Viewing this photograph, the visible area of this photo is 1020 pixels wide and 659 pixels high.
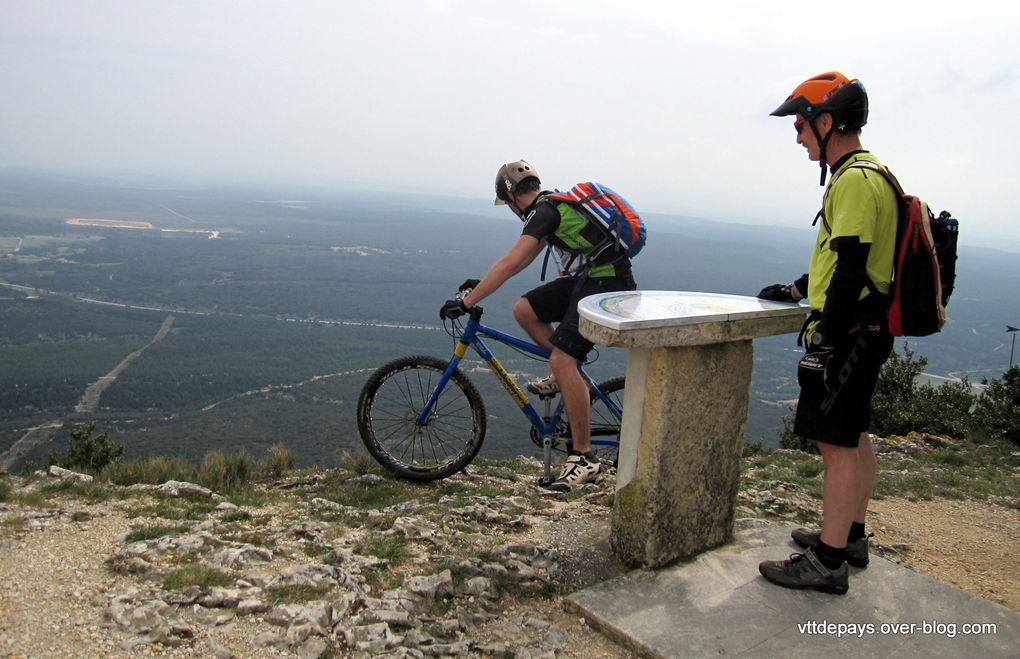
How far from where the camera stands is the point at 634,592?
12.4ft

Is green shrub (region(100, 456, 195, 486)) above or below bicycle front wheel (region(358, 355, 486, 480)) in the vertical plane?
below

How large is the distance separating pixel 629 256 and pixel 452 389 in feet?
5.46

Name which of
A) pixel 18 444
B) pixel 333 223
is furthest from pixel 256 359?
pixel 333 223

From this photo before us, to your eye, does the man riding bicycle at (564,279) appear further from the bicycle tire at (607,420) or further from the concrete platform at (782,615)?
the concrete platform at (782,615)

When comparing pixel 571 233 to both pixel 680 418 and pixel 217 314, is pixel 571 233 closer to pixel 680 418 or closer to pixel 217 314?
pixel 680 418

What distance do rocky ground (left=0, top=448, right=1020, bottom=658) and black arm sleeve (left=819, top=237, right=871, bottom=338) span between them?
176cm

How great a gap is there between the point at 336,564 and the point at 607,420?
258 cm

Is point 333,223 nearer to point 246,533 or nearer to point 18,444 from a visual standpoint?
point 18,444

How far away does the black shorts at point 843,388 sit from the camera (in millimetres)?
3479

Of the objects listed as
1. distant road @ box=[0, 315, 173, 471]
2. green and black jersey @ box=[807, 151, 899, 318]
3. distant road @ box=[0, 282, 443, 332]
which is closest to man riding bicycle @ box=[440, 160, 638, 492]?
green and black jersey @ box=[807, 151, 899, 318]

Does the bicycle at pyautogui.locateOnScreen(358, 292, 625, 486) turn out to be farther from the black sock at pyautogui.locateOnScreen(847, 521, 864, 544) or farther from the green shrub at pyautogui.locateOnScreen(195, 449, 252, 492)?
the black sock at pyautogui.locateOnScreen(847, 521, 864, 544)

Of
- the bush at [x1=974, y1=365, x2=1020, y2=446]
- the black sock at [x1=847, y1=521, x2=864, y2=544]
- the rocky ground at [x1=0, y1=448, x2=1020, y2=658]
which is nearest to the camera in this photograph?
the rocky ground at [x1=0, y1=448, x2=1020, y2=658]

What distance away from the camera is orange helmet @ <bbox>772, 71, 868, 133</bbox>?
11.8 ft

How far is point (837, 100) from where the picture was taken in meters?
3.59
